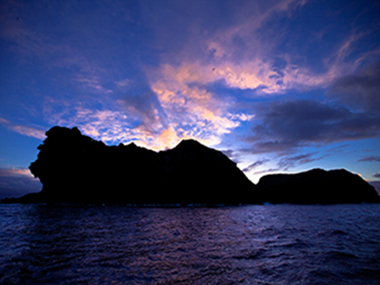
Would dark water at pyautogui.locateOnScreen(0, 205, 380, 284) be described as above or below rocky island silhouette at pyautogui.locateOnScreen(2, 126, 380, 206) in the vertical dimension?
A: below

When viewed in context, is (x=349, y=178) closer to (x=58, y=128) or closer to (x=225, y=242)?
(x=225, y=242)

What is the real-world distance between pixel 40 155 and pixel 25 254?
138m

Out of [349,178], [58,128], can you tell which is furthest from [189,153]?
[349,178]

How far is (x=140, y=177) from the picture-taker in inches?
5630

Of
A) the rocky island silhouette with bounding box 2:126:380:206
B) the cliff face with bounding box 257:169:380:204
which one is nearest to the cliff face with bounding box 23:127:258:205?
the rocky island silhouette with bounding box 2:126:380:206

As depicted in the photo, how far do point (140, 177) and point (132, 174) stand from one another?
23.5ft

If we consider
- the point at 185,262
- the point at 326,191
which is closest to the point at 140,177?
the point at 185,262

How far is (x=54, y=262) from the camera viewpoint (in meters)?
10.2

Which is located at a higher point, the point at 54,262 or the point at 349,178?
the point at 349,178

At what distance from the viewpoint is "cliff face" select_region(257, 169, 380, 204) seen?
18212cm

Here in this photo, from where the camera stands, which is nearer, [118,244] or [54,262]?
[54,262]

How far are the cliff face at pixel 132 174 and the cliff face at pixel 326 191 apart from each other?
55.2 m

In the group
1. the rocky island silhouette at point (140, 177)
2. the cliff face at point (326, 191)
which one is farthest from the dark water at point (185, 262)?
the cliff face at point (326, 191)

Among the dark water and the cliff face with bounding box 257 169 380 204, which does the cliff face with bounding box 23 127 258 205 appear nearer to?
the cliff face with bounding box 257 169 380 204
